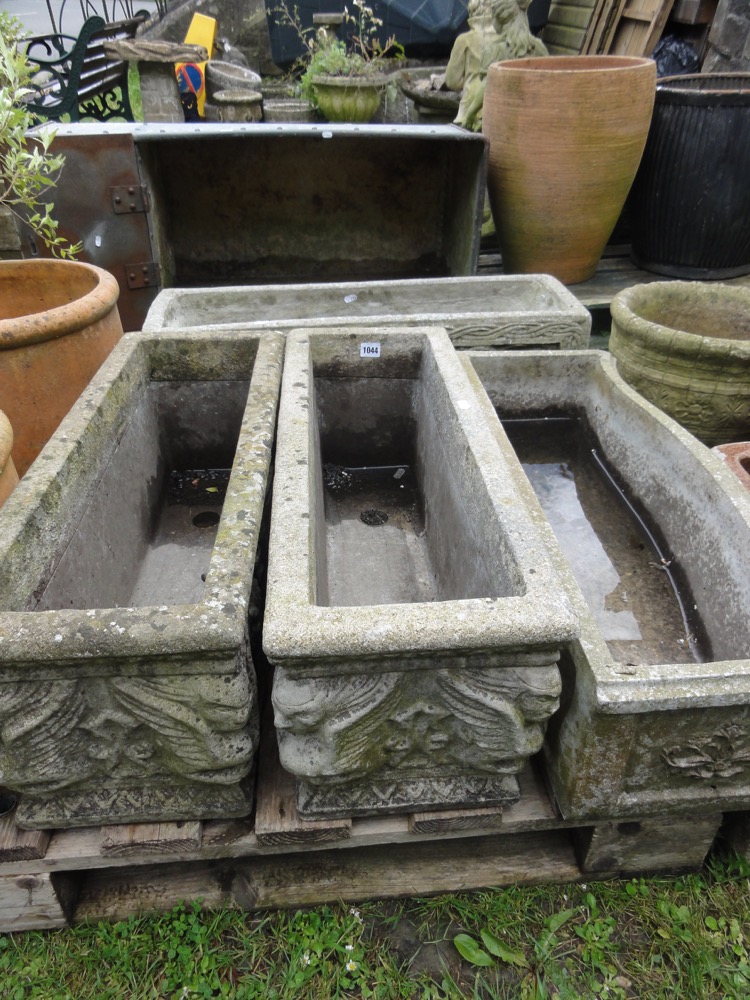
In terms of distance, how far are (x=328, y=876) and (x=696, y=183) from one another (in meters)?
4.03

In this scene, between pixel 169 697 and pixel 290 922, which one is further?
pixel 290 922

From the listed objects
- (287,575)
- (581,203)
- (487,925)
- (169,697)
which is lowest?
(487,925)

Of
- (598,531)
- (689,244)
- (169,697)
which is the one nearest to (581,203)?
(689,244)

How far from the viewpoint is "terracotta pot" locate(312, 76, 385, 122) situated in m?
6.66

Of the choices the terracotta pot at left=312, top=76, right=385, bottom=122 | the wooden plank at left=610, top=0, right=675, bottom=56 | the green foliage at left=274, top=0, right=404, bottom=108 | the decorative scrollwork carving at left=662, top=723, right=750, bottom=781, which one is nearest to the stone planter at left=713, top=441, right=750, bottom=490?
the decorative scrollwork carving at left=662, top=723, right=750, bottom=781

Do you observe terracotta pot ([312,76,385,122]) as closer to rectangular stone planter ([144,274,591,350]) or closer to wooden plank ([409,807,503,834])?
rectangular stone planter ([144,274,591,350])

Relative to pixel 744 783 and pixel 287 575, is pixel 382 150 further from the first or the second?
pixel 744 783

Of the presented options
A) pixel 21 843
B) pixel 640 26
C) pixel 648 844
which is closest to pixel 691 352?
pixel 648 844

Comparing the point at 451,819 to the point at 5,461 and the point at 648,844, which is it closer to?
the point at 648,844

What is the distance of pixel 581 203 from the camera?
3672 millimetres

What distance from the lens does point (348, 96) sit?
6723 mm

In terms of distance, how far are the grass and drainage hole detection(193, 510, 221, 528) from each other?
126 cm

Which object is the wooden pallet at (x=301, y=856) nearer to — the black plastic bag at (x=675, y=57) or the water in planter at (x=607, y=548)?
the water in planter at (x=607, y=548)

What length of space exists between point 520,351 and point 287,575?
66.8 inches
